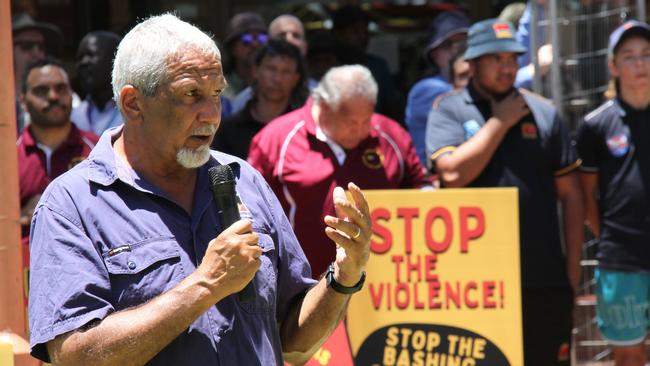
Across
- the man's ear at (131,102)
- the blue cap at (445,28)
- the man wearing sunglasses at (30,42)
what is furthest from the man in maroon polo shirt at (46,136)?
the man's ear at (131,102)

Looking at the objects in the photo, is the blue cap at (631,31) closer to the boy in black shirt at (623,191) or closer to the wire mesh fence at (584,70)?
the boy in black shirt at (623,191)

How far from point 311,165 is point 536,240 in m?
1.26

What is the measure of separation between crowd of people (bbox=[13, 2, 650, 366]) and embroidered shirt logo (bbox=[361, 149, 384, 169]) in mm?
15

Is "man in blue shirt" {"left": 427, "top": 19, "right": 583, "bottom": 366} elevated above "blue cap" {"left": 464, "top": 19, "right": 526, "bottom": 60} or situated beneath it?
situated beneath

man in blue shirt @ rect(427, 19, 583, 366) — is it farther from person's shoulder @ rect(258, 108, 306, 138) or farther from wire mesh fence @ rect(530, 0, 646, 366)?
wire mesh fence @ rect(530, 0, 646, 366)

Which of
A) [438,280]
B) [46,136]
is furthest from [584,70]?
[46,136]

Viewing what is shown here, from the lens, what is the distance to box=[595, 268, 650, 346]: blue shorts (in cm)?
651

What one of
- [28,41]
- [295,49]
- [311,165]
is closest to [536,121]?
[311,165]

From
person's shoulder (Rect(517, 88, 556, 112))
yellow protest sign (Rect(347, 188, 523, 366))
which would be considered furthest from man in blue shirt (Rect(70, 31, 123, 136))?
person's shoulder (Rect(517, 88, 556, 112))

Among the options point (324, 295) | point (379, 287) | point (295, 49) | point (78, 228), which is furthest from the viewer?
point (295, 49)

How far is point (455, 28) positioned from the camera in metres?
8.27

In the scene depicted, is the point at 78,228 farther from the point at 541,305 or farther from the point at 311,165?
the point at 541,305

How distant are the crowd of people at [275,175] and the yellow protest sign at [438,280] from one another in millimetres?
381

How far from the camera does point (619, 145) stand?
6629 millimetres
